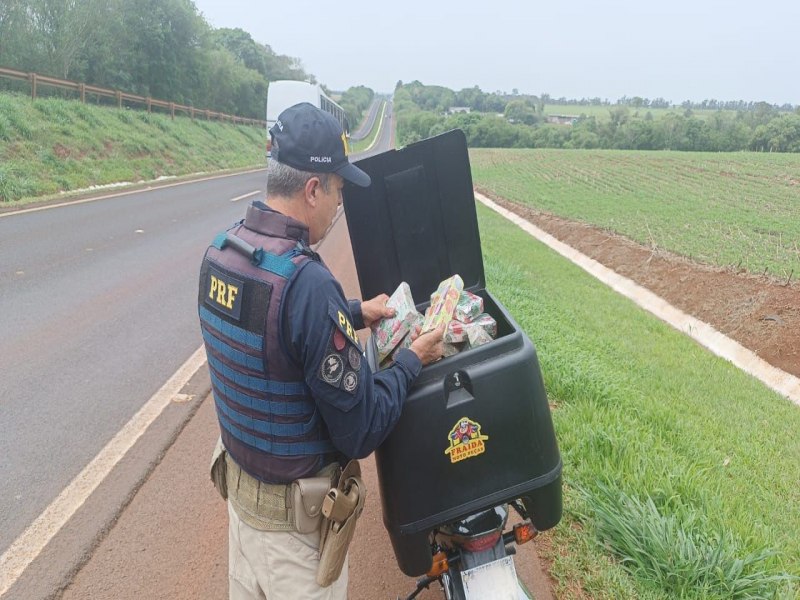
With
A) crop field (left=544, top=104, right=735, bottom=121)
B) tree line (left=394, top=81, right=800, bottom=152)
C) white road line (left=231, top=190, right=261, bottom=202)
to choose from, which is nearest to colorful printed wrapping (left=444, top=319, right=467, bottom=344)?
white road line (left=231, top=190, right=261, bottom=202)

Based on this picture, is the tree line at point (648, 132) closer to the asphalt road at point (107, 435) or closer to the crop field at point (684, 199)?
the crop field at point (684, 199)

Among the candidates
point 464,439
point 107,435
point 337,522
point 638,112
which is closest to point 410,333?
point 464,439

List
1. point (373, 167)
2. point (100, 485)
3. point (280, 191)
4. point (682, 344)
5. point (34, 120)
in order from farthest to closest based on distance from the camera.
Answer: point (34, 120) → point (682, 344) → point (100, 485) → point (373, 167) → point (280, 191)

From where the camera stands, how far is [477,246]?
8.41 ft

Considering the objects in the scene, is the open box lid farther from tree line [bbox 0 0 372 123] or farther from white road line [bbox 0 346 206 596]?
tree line [bbox 0 0 372 123]

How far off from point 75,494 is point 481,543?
97.7 inches

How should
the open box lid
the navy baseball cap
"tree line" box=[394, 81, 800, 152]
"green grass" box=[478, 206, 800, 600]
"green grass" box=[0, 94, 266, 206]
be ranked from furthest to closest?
"tree line" box=[394, 81, 800, 152] < "green grass" box=[0, 94, 266, 206] < "green grass" box=[478, 206, 800, 600] < the open box lid < the navy baseball cap

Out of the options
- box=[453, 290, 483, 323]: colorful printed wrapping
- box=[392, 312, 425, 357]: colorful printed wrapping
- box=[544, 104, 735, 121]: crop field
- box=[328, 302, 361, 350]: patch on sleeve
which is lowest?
box=[392, 312, 425, 357]: colorful printed wrapping

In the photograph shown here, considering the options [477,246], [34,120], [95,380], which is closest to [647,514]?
[477,246]

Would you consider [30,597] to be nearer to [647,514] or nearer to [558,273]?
[647,514]

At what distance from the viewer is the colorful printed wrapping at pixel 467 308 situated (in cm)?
218

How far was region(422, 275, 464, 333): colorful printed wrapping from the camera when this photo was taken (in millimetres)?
2053

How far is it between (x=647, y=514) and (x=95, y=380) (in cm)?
416

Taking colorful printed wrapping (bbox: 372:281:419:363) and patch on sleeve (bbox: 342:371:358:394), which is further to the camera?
colorful printed wrapping (bbox: 372:281:419:363)
